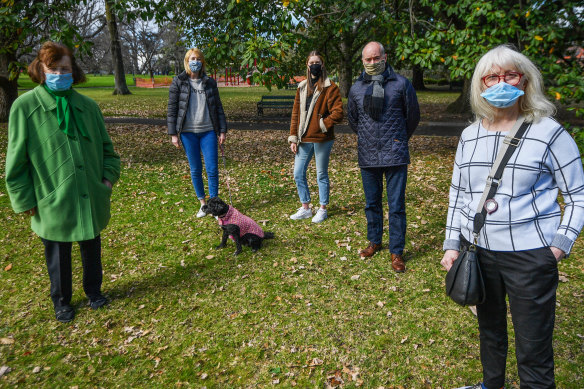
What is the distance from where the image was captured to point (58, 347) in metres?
3.55

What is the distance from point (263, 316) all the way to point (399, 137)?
2307 mm

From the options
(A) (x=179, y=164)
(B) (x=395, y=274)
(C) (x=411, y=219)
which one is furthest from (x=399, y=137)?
(A) (x=179, y=164)

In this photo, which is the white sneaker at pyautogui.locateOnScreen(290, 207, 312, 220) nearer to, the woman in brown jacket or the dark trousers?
the woman in brown jacket

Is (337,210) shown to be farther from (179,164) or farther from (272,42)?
(179,164)

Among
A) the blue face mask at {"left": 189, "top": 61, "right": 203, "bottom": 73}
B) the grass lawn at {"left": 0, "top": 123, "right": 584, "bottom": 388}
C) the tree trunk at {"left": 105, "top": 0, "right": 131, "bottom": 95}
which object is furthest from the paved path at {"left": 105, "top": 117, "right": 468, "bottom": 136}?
the tree trunk at {"left": 105, "top": 0, "right": 131, "bottom": 95}

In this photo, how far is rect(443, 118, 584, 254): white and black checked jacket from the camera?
2021 mm

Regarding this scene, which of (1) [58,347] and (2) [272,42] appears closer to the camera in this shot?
(1) [58,347]

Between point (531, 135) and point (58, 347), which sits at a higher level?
point (531, 135)

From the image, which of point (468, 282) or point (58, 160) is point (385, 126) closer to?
point (468, 282)

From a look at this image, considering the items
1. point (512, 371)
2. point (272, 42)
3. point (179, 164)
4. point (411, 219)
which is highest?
point (272, 42)

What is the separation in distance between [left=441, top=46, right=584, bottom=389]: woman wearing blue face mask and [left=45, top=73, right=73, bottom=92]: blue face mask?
3.14 meters

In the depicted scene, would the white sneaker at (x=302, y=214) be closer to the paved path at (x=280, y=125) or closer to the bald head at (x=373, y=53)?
the bald head at (x=373, y=53)

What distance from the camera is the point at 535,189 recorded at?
2.09m

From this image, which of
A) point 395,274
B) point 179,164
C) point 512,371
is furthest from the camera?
point 179,164
